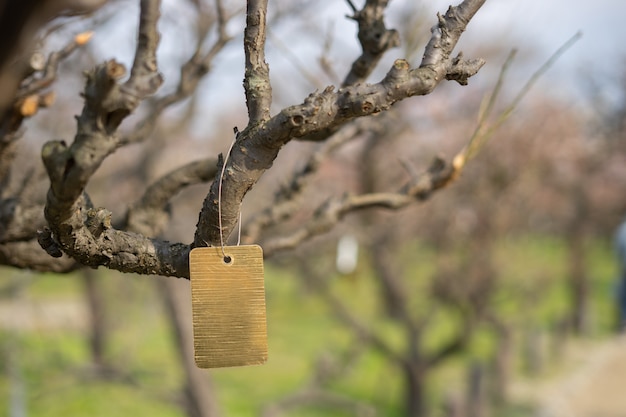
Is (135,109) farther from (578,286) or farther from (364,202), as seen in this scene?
(578,286)

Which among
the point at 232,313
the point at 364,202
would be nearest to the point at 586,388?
the point at 364,202

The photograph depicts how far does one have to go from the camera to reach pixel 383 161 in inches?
402

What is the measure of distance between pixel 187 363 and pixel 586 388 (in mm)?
7854

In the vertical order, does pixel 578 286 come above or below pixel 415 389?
above

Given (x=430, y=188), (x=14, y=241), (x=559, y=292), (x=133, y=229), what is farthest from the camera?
(x=559, y=292)

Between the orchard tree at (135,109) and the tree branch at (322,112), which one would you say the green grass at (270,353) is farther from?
the tree branch at (322,112)

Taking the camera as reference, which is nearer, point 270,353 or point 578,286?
point 270,353

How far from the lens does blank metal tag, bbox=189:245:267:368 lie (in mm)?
1703

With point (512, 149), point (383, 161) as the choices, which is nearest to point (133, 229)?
point (383, 161)

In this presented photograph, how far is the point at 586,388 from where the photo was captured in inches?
466

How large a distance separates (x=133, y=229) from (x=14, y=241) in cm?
37

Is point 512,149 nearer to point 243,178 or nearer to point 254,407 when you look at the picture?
point 254,407

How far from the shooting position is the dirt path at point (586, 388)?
10641 millimetres

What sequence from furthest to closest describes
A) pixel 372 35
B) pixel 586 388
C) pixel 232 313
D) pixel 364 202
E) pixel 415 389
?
pixel 586 388 → pixel 415 389 → pixel 364 202 → pixel 372 35 → pixel 232 313
